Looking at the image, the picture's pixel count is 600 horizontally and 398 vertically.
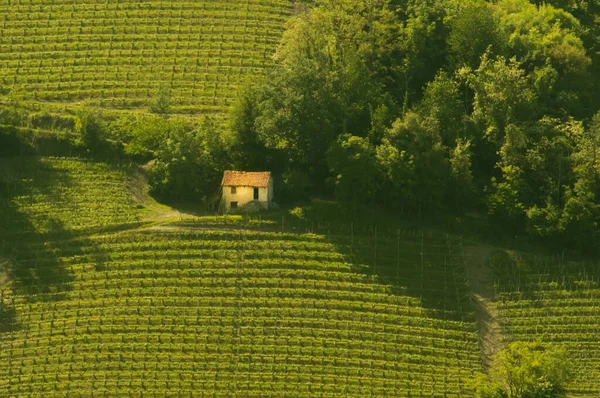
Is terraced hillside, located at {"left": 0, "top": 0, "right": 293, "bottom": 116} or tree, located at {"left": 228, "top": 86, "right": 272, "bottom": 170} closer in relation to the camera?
tree, located at {"left": 228, "top": 86, "right": 272, "bottom": 170}

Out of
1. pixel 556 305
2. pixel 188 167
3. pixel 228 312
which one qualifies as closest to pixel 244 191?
pixel 188 167

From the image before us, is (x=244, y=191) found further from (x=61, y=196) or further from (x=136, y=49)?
(x=136, y=49)

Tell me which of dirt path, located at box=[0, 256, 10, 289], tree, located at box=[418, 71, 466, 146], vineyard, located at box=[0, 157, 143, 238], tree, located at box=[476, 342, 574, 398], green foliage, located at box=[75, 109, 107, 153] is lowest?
tree, located at box=[476, 342, 574, 398]

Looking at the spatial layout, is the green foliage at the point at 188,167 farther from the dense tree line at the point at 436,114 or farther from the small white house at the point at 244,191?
the dense tree line at the point at 436,114

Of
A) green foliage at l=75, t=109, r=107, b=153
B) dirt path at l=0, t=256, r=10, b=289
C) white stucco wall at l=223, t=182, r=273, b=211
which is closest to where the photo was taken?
dirt path at l=0, t=256, r=10, b=289

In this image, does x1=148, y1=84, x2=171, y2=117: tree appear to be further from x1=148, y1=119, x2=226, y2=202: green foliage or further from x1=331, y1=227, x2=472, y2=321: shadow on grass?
x1=331, y1=227, x2=472, y2=321: shadow on grass

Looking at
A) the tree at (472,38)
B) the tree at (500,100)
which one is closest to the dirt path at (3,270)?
the tree at (500,100)

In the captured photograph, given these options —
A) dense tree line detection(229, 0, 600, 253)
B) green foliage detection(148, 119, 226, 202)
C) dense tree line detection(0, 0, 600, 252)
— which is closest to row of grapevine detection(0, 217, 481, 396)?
green foliage detection(148, 119, 226, 202)
